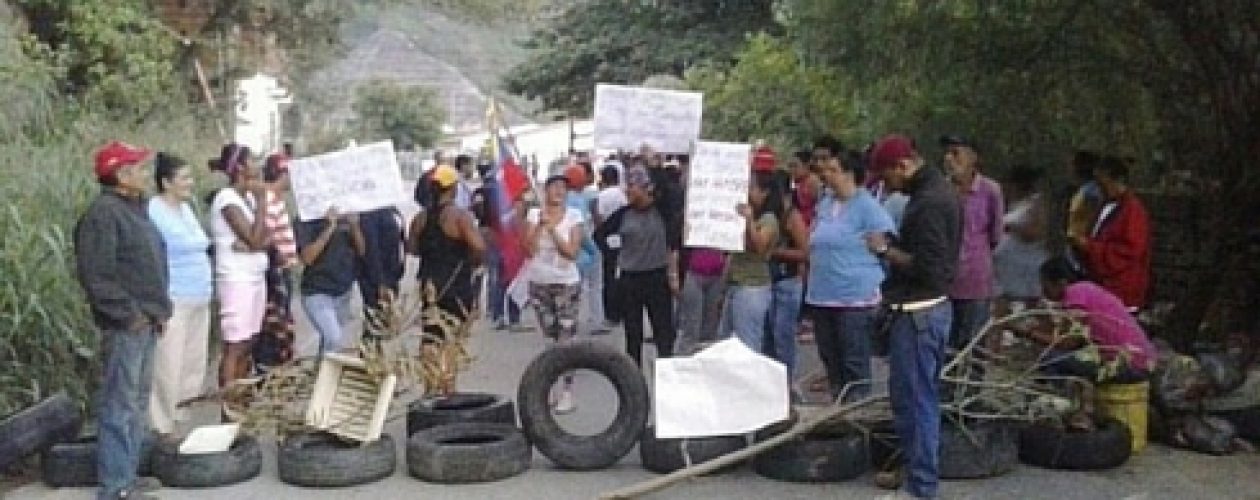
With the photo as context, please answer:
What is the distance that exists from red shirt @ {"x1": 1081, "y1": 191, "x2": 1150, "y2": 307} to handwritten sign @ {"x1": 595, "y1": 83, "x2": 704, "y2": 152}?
8.77ft

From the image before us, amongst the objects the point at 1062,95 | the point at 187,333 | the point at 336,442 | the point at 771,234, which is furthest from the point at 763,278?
the point at 1062,95

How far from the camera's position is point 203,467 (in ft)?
29.0

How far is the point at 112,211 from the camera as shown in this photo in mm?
7906

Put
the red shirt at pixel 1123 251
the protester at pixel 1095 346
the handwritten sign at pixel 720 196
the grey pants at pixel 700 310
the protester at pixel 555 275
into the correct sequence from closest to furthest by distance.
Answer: the protester at pixel 1095 346 < the handwritten sign at pixel 720 196 < the red shirt at pixel 1123 251 < the grey pants at pixel 700 310 < the protester at pixel 555 275

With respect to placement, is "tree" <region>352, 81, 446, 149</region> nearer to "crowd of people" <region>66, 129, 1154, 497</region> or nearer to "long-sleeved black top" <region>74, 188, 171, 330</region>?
"crowd of people" <region>66, 129, 1154, 497</region>

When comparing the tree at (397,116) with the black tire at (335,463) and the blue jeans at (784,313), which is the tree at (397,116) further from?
the black tire at (335,463)

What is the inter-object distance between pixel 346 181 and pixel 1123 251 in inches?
191

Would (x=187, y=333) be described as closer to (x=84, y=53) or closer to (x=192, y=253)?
(x=192, y=253)

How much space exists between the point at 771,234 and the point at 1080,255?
2.19 metres

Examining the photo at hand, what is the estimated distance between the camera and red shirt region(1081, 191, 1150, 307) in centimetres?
1047

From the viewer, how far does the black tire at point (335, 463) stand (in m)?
8.88

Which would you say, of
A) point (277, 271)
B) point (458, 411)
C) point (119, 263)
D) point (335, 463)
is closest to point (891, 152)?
point (458, 411)

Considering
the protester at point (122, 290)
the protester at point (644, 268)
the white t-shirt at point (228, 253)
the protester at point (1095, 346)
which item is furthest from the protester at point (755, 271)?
the protester at point (122, 290)

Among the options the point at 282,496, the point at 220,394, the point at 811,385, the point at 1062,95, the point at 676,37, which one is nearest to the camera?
the point at 282,496
